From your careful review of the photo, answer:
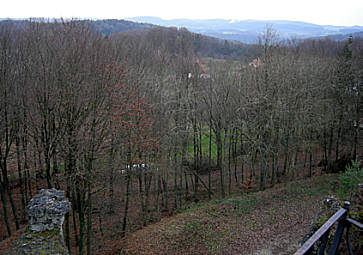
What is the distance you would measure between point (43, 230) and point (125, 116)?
20.3 feet

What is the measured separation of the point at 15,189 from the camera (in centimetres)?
1839

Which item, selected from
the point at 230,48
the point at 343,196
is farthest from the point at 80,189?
the point at 230,48

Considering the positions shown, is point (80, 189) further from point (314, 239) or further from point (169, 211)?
point (314, 239)

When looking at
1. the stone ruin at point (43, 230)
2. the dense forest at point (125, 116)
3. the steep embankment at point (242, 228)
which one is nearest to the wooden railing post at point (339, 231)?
the steep embankment at point (242, 228)

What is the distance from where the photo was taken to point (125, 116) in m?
12.9

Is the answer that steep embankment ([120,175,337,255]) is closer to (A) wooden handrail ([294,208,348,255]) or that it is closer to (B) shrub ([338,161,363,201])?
(B) shrub ([338,161,363,201])

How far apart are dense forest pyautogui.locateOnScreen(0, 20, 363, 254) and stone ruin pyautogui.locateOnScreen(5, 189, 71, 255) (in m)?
1.82

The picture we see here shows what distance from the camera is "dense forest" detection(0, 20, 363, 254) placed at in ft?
35.5

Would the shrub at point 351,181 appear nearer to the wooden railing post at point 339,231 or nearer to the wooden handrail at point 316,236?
the wooden railing post at point 339,231

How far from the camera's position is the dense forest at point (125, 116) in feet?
35.5

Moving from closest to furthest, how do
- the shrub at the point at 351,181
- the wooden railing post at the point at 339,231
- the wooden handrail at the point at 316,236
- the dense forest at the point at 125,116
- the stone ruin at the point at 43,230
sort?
the wooden handrail at the point at 316,236
the wooden railing post at the point at 339,231
the stone ruin at the point at 43,230
the shrub at the point at 351,181
the dense forest at the point at 125,116

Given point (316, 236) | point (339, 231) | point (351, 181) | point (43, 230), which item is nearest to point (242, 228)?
point (351, 181)

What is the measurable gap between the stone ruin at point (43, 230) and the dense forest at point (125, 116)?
5.97 ft

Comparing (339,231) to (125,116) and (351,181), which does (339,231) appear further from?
(125,116)
